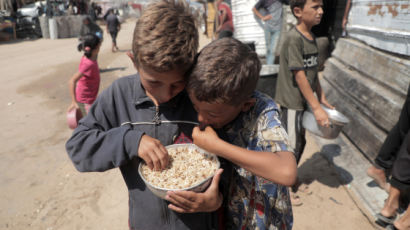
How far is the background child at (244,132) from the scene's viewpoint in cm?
113

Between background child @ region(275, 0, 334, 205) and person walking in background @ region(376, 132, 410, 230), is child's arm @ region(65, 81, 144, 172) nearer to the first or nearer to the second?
background child @ region(275, 0, 334, 205)

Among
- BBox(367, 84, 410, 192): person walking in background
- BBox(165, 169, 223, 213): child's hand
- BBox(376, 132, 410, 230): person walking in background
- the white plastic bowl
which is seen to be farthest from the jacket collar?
BBox(367, 84, 410, 192): person walking in background

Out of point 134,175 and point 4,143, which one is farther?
point 4,143

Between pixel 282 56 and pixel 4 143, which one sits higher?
pixel 282 56

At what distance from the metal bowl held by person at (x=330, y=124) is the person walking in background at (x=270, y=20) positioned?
16.2ft

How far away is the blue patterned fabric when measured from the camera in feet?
4.11

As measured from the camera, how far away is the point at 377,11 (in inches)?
167

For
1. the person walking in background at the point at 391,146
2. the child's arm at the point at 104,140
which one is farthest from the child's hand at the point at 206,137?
the person walking in background at the point at 391,146

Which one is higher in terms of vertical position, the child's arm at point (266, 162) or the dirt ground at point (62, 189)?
the child's arm at point (266, 162)

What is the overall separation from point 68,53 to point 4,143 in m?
9.36

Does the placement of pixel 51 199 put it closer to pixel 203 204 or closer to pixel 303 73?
pixel 203 204

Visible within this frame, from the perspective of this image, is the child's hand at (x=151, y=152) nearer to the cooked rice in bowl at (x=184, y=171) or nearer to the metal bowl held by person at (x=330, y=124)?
the cooked rice in bowl at (x=184, y=171)

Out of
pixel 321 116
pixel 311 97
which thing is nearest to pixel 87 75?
pixel 311 97

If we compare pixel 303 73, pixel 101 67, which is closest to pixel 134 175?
pixel 303 73
